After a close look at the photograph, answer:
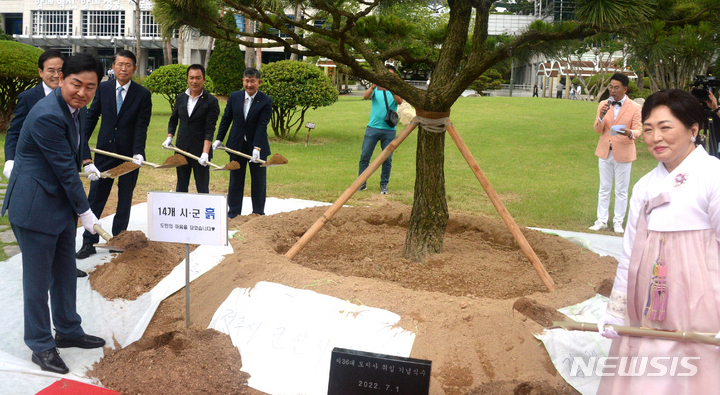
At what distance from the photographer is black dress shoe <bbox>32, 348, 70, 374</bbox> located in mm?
3053

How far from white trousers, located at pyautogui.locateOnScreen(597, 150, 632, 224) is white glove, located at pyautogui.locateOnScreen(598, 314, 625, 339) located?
14.1ft

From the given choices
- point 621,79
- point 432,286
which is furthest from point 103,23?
point 432,286

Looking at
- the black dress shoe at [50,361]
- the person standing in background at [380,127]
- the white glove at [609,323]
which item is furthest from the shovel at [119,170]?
the white glove at [609,323]

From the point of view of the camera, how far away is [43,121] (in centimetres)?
295

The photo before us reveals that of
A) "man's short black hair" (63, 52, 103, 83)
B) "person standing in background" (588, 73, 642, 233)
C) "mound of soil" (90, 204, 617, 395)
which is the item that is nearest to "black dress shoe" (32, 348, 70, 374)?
"mound of soil" (90, 204, 617, 395)

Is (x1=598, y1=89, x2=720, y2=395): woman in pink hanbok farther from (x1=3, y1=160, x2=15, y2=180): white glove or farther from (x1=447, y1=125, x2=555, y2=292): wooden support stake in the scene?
(x1=3, y1=160, x2=15, y2=180): white glove

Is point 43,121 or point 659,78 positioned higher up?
point 659,78

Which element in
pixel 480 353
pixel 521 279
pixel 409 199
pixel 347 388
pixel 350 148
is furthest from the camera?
pixel 350 148

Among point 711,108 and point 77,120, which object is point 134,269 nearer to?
point 77,120

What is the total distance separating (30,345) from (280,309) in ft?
4.46

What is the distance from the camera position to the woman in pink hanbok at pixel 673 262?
82.0 inches

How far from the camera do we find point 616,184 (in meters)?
6.28

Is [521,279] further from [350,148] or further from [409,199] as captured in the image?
[350,148]

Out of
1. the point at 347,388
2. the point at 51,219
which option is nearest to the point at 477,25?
the point at 347,388
